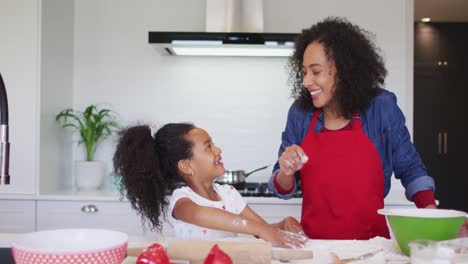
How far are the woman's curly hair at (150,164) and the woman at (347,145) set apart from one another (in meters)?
0.32

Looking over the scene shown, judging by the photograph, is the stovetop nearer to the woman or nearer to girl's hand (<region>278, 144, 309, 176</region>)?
the woman

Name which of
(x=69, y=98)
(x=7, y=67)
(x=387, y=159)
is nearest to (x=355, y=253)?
(x=387, y=159)

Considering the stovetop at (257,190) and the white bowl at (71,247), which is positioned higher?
the white bowl at (71,247)

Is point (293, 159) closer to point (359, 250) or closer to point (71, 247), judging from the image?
point (359, 250)

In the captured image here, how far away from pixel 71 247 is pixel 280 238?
21.5 inches

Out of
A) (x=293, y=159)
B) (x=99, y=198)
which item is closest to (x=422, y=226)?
A: (x=293, y=159)

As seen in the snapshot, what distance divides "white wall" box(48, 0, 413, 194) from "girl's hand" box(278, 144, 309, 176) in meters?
1.69

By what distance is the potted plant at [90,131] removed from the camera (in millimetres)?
3018

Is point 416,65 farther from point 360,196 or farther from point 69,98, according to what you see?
point 360,196

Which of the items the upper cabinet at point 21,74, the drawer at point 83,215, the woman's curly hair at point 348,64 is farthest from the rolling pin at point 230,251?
the upper cabinet at point 21,74

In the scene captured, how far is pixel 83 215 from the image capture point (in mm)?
2736

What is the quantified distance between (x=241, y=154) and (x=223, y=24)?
2.57ft

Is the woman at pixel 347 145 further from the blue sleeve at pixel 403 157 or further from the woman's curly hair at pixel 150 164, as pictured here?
the woman's curly hair at pixel 150 164

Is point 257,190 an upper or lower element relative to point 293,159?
lower
